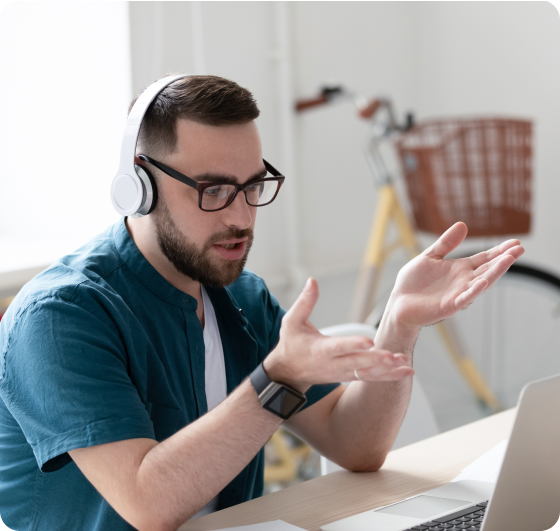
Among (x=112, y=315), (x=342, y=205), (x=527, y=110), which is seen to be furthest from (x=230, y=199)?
(x=527, y=110)

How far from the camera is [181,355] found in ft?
3.46

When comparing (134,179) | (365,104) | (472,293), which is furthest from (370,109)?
(472,293)

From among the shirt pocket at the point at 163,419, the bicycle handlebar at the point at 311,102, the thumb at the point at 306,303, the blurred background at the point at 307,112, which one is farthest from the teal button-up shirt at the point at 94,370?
the bicycle handlebar at the point at 311,102

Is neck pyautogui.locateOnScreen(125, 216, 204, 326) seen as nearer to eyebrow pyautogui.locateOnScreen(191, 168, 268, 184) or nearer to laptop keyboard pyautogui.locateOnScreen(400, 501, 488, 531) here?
eyebrow pyautogui.locateOnScreen(191, 168, 268, 184)

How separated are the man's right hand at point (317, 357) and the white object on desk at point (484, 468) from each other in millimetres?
283

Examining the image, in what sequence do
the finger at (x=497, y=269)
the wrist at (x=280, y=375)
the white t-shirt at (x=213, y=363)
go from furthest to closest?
1. the white t-shirt at (x=213, y=363)
2. the finger at (x=497, y=269)
3. the wrist at (x=280, y=375)

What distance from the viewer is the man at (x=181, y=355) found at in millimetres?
813

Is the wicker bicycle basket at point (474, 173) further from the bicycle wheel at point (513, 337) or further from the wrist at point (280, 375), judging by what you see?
the wrist at point (280, 375)

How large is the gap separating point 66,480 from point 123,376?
18 centimetres

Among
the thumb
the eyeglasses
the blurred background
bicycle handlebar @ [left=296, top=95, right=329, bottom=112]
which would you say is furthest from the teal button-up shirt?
bicycle handlebar @ [left=296, top=95, right=329, bottom=112]

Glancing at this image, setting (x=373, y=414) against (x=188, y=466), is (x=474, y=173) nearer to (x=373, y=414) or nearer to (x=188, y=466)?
(x=373, y=414)

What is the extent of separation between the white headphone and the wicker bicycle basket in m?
1.38

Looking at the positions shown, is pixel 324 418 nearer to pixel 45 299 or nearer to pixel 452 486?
pixel 452 486

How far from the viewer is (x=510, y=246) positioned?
37.8 inches
